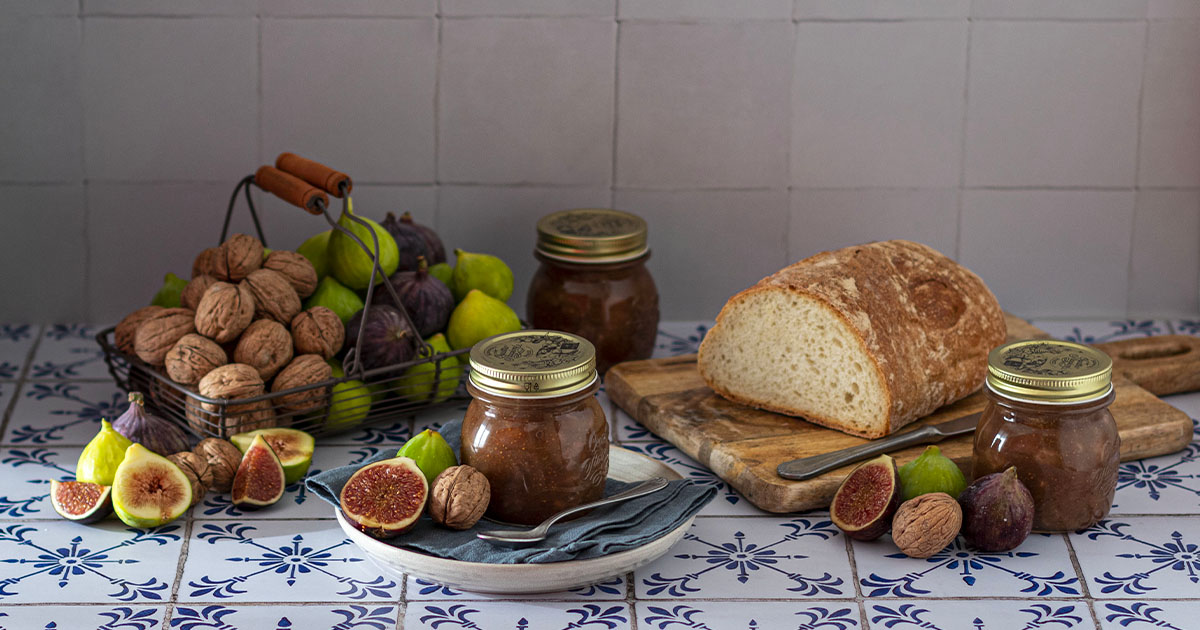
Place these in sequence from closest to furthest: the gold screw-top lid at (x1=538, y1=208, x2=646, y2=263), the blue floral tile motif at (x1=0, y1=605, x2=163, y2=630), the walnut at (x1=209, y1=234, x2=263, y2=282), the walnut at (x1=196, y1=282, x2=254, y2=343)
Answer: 1. the blue floral tile motif at (x1=0, y1=605, x2=163, y2=630)
2. the walnut at (x1=196, y1=282, x2=254, y2=343)
3. the walnut at (x1=209, y1=234, x2=263, y2=282)
4. the gold screw-top lid at (x1=538, y1=208, x2=646, y2=263)

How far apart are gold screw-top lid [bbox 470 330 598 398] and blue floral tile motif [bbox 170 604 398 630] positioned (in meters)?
0.32

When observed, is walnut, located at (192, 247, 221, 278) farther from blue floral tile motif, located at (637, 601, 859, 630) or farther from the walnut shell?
blue floral tile motif, located at (637, 601, 859, 630)

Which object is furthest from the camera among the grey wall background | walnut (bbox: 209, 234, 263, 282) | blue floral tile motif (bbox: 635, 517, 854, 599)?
the grey wall background

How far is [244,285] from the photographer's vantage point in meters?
2.06

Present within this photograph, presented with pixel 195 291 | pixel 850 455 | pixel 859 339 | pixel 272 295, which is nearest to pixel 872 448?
pixel 850 455

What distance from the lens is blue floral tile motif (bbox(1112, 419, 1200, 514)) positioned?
1.91 meters

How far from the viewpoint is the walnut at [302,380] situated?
202 centimetres

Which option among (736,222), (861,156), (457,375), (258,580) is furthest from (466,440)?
(861,156)

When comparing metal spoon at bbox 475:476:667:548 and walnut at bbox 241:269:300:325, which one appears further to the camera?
walnut at bbox 241:269:300:325

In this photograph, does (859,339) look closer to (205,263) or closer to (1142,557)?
(1142,557)

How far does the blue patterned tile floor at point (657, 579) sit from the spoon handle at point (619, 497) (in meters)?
0.09

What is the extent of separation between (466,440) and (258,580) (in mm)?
330

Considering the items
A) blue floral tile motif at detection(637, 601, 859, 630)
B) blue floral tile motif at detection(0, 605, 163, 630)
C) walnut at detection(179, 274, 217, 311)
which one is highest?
walnut at detection(179, 274, 217, 311)

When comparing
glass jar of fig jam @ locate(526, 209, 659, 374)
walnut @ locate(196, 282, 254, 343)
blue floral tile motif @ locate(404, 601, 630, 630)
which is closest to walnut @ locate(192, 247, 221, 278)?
walnut @ locate(196, 282, 254, 343)
